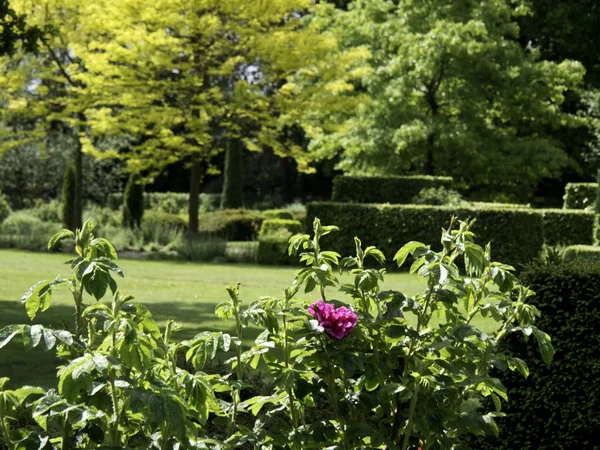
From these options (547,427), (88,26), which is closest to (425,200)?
(88,26)

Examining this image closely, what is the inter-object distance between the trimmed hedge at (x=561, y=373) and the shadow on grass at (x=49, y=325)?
2.80 m

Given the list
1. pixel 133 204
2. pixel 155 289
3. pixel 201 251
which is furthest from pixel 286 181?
pixel 155 289

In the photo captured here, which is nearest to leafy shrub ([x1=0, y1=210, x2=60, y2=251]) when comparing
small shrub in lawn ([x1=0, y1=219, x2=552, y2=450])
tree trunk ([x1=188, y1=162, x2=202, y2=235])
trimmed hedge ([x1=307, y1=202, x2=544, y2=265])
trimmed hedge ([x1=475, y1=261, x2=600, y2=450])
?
tree trunk ([x1=188, y1=162, x2=202, y2=235])

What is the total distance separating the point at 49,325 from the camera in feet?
16.1

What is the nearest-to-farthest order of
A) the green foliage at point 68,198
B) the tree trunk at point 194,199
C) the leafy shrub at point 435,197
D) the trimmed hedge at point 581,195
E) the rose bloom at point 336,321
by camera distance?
the rose bloom at point 336,321, the leafy shrub at point 435,197, the tree trunk at point 194,199, the trimmed hedge at point 581,195, the green foliage at point 68,198

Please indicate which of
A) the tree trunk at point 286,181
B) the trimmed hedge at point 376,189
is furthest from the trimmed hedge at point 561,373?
the tree trunk at point 286,181

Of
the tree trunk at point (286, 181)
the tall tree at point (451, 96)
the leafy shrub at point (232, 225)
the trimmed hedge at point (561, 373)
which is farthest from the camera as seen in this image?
the tree trunk at point (286, 181)

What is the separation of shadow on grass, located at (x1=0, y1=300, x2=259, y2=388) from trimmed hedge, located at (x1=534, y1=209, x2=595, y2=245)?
9.53m

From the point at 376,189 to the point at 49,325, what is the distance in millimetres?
13916

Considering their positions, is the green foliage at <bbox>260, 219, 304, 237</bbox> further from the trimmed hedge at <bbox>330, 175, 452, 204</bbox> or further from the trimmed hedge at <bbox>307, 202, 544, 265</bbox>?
the trimmed hedge at <bbox>307, 202, 544, 265</bbox>

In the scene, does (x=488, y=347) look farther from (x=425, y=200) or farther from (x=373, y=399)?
(x=425, y=200)

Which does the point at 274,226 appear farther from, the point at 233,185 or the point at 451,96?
the point at 233,185

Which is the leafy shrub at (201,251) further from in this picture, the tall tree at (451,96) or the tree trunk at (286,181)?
the tree trunk at (286,181)

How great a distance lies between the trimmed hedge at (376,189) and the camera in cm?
1827
